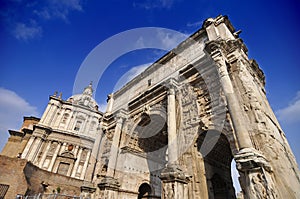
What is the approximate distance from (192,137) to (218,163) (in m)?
2.04

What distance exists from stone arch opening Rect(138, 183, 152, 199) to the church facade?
0.06 metres

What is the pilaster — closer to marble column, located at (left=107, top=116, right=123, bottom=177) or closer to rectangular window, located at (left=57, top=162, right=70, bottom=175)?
marble column, located at (left=107, top=116, right=123, bottom=177)

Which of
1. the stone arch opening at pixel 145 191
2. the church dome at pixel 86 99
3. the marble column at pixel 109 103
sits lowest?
the stone arch opening at pixel 145 191

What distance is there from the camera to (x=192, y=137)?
25.9 ft

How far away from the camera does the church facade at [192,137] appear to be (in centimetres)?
542

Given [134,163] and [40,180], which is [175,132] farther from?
[40,180]

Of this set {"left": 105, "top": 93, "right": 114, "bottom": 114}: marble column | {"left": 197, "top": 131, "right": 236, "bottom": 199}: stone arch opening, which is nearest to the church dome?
{"left": 105, "top": 93, "right": 114, "bottom": 114}: marble column

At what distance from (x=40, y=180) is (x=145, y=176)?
11445 millimetres

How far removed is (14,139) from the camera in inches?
1097

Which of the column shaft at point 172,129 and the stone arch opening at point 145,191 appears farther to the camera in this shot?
the stone arch opening at point 145,191

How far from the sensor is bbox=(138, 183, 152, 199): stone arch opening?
1165cm

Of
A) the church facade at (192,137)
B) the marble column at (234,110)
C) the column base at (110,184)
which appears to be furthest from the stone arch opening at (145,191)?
the marble column at (234,110)

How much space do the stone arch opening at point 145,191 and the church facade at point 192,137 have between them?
0.06 meters

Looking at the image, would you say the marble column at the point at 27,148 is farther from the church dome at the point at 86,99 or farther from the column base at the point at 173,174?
the column base at the point at 173,174
